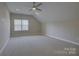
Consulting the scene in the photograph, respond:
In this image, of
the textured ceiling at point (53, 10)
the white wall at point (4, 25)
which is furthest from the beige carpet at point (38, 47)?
the textured ceiling at point (53, 10)

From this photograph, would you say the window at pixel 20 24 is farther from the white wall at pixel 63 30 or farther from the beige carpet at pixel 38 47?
the white wall at pixel 63 30

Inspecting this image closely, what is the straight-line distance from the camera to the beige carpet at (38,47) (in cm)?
227

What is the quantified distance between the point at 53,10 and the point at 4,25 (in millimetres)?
932

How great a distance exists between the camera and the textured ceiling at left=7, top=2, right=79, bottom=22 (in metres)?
2.27

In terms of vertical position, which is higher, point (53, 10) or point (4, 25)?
point (53, 10)

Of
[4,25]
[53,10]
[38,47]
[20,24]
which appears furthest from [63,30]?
[4,25]

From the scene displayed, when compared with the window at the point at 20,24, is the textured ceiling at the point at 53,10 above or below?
above

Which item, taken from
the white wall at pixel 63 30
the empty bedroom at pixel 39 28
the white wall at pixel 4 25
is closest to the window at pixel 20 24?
the empty bedroom at pixel 39 28

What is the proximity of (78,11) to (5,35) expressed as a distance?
140 centimetres

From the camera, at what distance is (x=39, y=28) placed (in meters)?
2.42

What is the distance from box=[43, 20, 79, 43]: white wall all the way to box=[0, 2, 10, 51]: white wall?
2.28 ft

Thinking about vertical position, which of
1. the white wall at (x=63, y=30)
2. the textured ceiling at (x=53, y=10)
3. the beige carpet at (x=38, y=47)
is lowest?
the beige carpet at (x=38, y=47)

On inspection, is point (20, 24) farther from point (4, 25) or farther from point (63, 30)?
point (63, 30)

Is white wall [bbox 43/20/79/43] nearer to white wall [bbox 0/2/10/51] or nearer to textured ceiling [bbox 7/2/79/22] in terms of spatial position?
textured ceiling [bbox 7/2/79/22]
